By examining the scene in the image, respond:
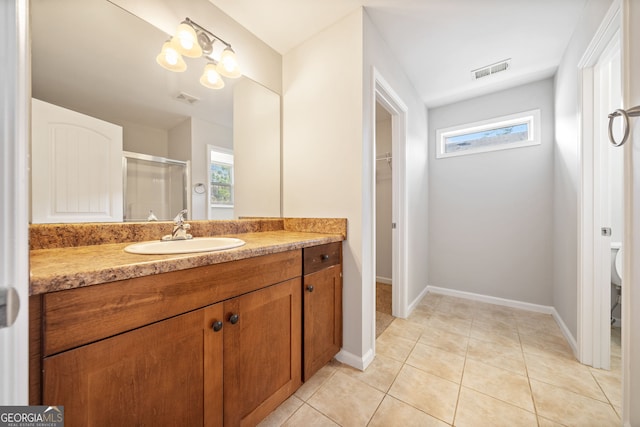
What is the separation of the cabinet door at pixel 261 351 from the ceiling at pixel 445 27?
172 cm

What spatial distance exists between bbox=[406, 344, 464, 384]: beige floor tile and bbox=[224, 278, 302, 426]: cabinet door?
2.82 ft

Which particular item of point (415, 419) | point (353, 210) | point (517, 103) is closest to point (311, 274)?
point (353, 210)

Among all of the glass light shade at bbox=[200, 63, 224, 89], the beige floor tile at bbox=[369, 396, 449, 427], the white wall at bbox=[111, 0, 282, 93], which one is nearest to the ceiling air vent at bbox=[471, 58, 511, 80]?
the white wall at bbox=[111, 0, 282, 93]

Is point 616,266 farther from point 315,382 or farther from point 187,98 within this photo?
point 187,98

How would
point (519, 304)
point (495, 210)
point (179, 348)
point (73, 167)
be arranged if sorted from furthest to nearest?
point (495, 210) → point (519, 304) → point (73, 167) → point (179, 348)

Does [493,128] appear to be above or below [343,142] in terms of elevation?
above

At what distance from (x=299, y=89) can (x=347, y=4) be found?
0.59 m

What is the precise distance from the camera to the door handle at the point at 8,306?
35 centimetres

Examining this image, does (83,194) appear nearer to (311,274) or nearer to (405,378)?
(311,274)

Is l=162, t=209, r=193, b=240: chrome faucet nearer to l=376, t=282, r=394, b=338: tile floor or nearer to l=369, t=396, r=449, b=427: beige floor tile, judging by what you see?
l=369, t=396, r=449, b=427: beige floor tile

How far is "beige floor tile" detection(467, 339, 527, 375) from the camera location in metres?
1.50

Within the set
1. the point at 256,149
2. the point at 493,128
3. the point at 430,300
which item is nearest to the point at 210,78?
the point at 256,149

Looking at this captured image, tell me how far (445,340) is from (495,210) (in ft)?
5.07

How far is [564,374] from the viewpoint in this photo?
4.64 feet
